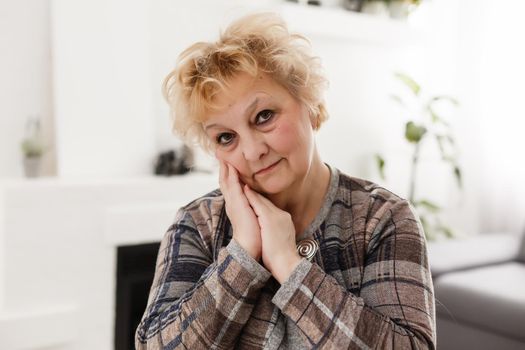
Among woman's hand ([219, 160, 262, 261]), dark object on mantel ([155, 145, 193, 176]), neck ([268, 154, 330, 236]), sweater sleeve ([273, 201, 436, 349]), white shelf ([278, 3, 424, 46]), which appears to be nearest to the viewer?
sweater sleeve ([273, 201, 436, 349])

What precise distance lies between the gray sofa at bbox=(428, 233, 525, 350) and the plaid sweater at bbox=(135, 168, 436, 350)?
1.62 metres

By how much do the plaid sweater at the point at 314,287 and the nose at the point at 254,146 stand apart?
16cm

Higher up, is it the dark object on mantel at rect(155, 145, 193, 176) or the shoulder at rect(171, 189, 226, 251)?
the shoulder at rect(171, 189, 226, 251)

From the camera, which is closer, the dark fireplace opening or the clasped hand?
the clasped hand

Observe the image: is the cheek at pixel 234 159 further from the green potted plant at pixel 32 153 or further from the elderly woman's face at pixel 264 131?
the green potted plant at pixel 32 153

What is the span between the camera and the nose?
1.19 metres

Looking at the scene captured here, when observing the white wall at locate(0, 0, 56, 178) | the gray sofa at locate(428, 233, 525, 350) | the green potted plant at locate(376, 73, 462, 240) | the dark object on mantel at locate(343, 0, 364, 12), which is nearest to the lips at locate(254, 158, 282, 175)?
the gray sofa at locate(428, 233, 525, 350)

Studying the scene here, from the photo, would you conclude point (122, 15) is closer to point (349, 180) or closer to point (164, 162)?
point (164, 162)

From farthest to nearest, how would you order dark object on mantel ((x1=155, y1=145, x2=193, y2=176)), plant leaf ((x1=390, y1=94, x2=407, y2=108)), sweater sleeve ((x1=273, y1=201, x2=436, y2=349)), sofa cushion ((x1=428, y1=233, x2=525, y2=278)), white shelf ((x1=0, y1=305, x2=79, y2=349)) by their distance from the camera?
plant leaf ((x1=390, y1=94, x2=407, y2=108)) < dark object on mantel ((x1=155, y1=145, x2=193, y2=176)) < sofa cushion ((x1=428, y1=233, x2=525, y2=278)) < white shelf ((x1=0, y1=305, x2=79, y2=349)) < sweater sleeve ((x1=273, y1=201, x2=436, y2=349))

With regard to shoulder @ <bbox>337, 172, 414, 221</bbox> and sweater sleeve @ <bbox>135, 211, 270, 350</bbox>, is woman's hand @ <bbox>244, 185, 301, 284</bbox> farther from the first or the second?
shoulder @ <bbox>337, 172, 414, 221</bbox>

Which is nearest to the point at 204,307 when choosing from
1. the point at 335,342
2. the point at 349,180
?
the point at 335,342

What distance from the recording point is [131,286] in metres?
3.13

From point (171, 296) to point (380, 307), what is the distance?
1.26ft

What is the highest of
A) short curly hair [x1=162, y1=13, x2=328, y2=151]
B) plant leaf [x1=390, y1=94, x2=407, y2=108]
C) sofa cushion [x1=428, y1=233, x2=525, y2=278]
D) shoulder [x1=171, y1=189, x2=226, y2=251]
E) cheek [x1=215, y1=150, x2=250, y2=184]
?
short curly hair [x1=162, y1=13, x2=328, y2=151]
